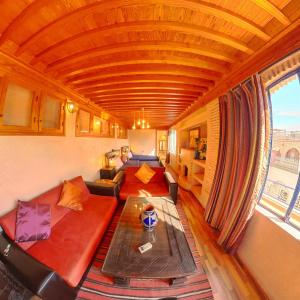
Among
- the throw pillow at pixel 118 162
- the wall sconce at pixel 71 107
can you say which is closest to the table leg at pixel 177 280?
the wall sconce at pixel 71 107

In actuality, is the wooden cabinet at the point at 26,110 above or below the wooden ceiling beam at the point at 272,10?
below

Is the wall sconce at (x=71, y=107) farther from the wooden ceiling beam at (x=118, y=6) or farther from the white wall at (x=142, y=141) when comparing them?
the white wall at (x=142, y=141)

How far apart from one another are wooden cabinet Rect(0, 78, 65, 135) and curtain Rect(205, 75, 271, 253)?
9.30 feet

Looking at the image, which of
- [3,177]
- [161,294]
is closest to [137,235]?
[161,294]

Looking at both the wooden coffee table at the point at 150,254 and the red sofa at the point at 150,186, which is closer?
the wooden coffee table at the point at 150,254

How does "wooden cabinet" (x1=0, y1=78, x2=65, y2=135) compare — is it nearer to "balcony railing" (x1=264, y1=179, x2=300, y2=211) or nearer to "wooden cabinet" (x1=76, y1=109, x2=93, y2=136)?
"wooden cabinet" (x1=76, y1=109, x2=93, y2=136)

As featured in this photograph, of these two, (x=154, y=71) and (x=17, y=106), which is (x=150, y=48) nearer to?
(x=154, y=71)

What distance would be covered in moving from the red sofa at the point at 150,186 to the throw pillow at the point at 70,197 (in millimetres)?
899

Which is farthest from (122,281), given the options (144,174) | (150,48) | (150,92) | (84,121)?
(84,121)

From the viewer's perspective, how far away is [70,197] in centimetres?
214

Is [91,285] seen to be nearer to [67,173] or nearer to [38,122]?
[67,173]

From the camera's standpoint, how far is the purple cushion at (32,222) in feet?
4.59

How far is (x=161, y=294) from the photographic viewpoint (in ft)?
4.53

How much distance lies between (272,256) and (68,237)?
2.20 m
